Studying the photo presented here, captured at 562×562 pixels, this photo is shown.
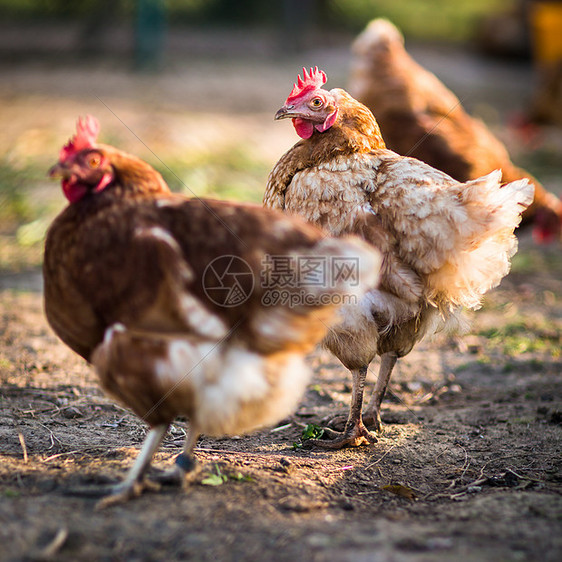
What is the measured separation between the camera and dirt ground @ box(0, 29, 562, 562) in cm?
229

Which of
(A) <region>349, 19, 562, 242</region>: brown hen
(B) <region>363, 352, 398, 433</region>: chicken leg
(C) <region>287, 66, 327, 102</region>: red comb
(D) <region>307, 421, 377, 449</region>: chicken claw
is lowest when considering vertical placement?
(D) <region>307, 421, 377, 449</region>: chicken claw

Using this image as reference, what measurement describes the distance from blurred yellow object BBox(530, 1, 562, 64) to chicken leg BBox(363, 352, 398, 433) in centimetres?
1052

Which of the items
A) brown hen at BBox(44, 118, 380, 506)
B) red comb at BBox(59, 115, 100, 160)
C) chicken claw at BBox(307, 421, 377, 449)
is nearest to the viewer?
brown hen at BBox(44, 118, 380, 506)

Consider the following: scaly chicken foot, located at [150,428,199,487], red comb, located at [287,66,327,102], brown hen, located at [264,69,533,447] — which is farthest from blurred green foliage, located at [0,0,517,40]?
scaly chicken foot, located at [150,428,199,487]

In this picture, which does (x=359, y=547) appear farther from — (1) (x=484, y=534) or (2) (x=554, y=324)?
(2) (x=554, y=324)

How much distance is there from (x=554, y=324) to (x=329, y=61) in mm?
9663

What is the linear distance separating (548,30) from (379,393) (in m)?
11.1

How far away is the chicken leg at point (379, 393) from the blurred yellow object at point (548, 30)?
1052 centimetres

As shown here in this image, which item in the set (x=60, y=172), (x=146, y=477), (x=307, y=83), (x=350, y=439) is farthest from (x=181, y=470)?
(x=307, y=83)

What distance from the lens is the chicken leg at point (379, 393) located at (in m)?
3.57

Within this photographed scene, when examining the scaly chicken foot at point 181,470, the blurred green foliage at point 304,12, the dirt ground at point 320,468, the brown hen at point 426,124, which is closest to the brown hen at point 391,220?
the dirt ground at point 320,468

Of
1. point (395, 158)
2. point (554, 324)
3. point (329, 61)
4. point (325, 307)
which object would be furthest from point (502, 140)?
point (325, 307)

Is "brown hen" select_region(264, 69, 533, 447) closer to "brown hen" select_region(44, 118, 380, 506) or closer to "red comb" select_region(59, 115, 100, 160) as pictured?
"brown hen" select_region(44, 118, 380, 506)

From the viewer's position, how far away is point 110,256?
248cm
